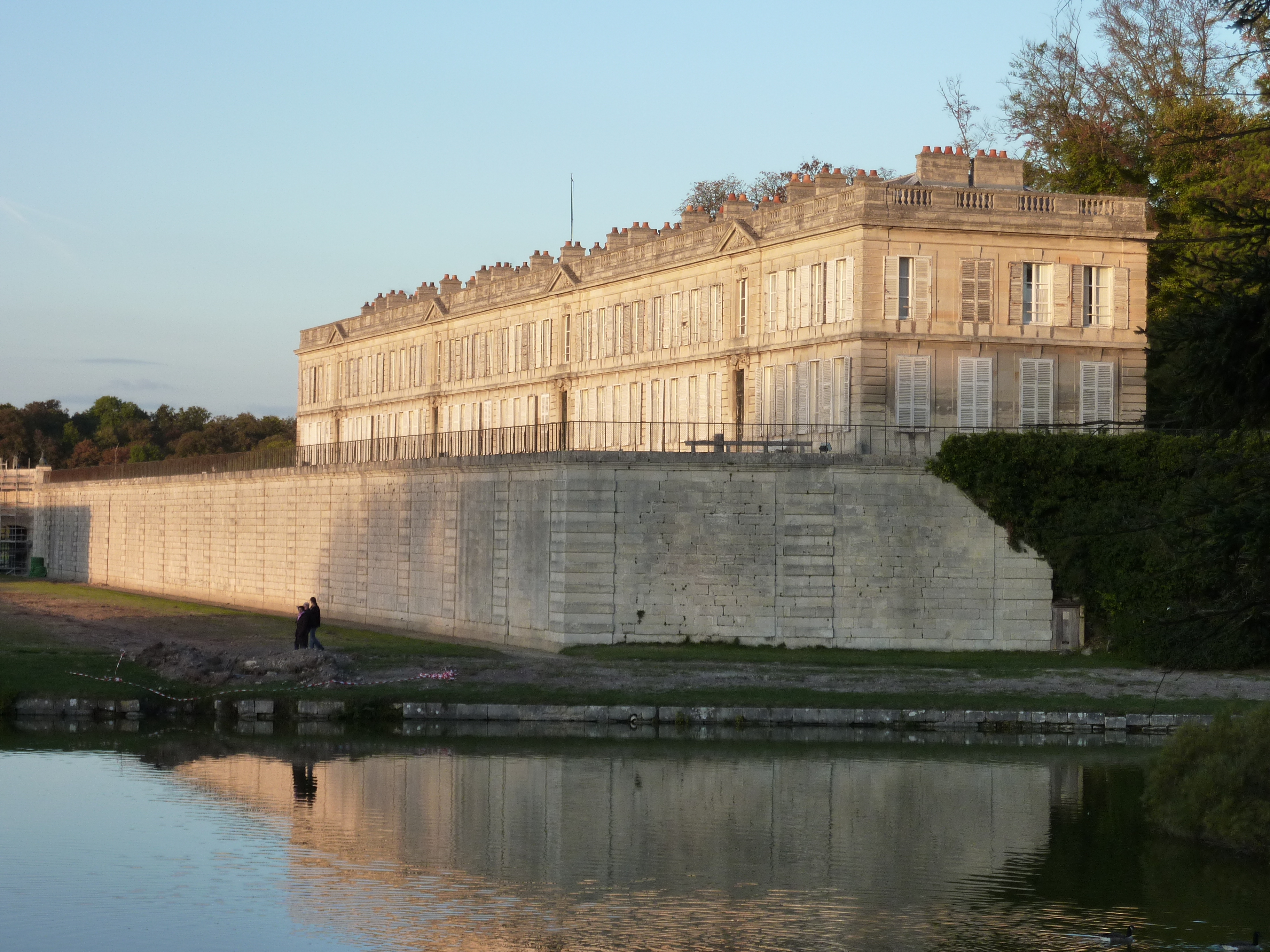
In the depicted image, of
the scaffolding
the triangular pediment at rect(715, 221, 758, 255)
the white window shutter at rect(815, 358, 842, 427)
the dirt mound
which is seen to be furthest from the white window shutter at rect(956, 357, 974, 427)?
the scaffolding

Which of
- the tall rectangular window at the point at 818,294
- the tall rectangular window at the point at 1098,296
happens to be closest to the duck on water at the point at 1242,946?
the tall rectangular window at the point at 818,294

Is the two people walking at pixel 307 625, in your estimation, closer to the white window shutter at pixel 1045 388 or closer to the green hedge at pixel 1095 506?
the green hedge at pixel 1095 506

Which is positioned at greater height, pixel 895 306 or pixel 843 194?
pixel 843 194

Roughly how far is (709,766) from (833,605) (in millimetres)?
16548

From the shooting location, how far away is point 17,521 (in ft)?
331

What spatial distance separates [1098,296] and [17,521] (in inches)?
2832

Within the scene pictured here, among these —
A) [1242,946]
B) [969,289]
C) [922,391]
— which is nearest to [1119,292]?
[969,289]

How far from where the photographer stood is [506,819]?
2214 cm

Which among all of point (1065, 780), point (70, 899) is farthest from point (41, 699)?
point (1065, 780)

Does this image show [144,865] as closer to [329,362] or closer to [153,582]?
[153,582]

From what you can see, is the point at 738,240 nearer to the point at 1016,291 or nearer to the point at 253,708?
the point at 1016,291

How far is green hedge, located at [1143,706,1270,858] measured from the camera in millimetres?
20594

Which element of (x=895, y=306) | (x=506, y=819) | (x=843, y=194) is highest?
(x=843, y=194)

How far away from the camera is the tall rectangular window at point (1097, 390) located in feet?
161
